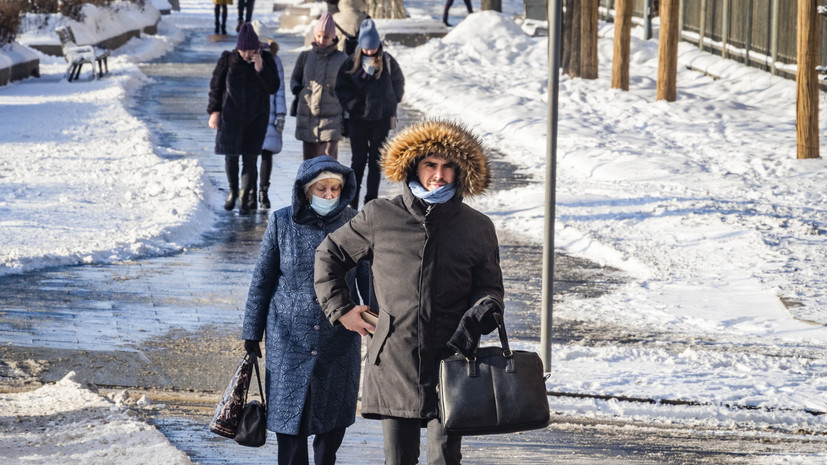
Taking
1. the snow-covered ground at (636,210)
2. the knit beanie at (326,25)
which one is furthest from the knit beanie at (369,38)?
the snow-covered ground at (636,210)

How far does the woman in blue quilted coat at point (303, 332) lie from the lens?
4934mm

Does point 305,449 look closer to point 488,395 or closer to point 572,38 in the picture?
point 488,395

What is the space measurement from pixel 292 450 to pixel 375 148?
6.28 meters

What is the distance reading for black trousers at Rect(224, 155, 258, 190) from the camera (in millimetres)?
11180

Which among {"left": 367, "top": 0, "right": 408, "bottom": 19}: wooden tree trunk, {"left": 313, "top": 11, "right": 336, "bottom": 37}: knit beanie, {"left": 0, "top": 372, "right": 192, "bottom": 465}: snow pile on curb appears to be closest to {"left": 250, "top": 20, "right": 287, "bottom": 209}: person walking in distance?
{"left": 313, "top": 11, "right": 336, "bottom": 37}: knit beanie

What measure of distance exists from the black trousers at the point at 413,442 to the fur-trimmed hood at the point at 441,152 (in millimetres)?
843

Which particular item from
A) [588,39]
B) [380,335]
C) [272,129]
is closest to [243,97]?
[272,129]

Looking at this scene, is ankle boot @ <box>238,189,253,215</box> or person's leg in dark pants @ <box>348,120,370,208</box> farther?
ankle boot @ <box>238,189,253,215</box>

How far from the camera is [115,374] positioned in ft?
22.6

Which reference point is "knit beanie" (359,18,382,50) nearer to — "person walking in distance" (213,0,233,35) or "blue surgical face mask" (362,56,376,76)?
"blue surgical face mask" (362,56,376,76)

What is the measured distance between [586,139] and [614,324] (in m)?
7.93

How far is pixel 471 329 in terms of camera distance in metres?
4.29

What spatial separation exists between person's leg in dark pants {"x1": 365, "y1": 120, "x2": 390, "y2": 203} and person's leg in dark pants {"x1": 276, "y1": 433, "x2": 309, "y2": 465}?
19.7ft

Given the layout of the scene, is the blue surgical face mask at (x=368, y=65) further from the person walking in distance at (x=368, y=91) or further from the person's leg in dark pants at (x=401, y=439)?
the person's leg in dark pants at (x=401, y=439)
